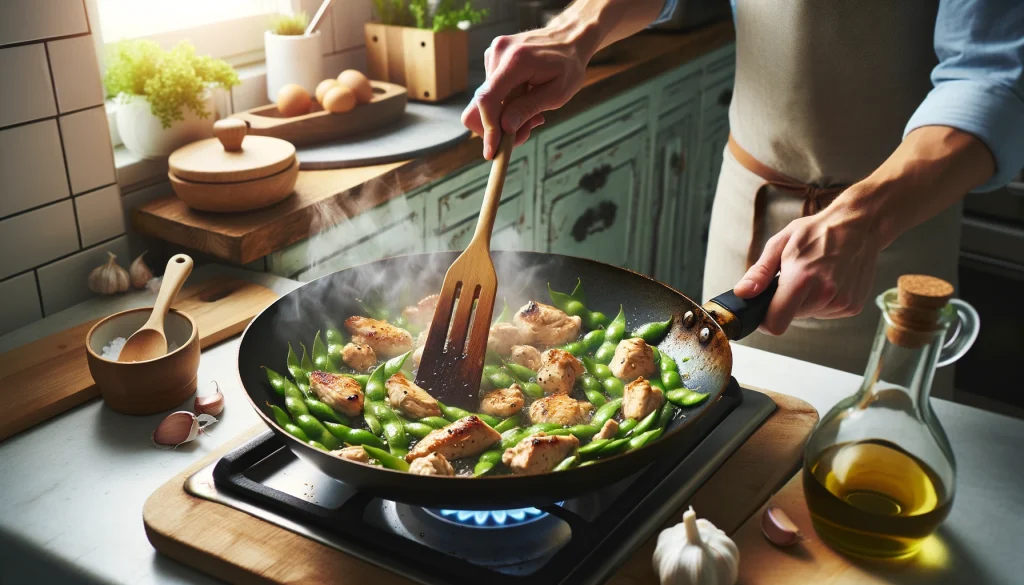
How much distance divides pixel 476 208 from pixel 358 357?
3.09 feet

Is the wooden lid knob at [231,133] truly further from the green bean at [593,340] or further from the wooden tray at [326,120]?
the green bean at [593,340]

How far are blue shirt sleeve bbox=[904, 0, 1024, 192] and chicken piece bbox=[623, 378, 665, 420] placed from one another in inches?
20.3

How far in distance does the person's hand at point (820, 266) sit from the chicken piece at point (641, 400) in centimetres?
15

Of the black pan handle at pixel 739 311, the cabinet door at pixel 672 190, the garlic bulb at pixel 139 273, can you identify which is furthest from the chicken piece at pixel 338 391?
the cabinet door at pixel 672 190

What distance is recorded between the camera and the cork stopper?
0.75 metres

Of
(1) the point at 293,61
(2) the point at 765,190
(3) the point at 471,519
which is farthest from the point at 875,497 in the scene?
(1) the point at 293,61

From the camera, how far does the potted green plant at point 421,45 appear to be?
218 cm

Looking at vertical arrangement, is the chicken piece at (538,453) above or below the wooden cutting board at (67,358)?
above

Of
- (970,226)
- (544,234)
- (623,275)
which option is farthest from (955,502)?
(970,226)

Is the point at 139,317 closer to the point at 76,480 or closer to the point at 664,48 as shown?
the point at 76,480

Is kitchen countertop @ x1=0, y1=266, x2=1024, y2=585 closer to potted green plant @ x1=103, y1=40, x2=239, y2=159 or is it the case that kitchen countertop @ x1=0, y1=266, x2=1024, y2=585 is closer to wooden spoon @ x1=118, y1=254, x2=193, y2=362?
wooden spoon @ x1=118, y1=254, x2=193, y2=362

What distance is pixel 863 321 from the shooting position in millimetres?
1704

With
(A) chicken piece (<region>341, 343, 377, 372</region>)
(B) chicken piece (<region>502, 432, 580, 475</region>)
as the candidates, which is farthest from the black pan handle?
(A) chicken piece (<region>341, 343, 377, 372</region>)

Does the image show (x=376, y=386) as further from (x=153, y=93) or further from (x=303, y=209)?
(x=153, y=93)
